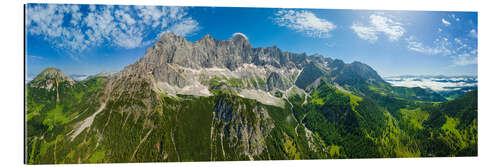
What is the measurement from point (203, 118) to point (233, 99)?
5352mm

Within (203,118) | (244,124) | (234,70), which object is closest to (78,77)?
(203,118)

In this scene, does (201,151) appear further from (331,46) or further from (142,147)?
(331,46)

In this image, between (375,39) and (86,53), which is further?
(375,39)

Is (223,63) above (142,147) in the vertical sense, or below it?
above

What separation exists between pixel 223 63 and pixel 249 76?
764 cm

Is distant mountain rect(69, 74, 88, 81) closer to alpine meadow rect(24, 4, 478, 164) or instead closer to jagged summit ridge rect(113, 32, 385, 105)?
alpine meadow rect(24, 4, 478, 164)

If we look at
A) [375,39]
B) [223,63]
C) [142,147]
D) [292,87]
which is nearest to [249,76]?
Answer: [223,63]

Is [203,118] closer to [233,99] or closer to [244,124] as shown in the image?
[233,99]

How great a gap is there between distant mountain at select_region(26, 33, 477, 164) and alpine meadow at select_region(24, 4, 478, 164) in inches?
5.6

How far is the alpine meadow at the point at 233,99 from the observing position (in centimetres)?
1177

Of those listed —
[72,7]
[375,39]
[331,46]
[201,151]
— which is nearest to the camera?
[72,7]

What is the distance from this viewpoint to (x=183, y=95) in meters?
32.8

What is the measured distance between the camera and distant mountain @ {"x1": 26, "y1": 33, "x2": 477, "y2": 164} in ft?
46.1

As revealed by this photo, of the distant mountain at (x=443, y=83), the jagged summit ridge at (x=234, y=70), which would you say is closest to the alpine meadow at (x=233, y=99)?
the distant mountain at (x=443, y=83)
